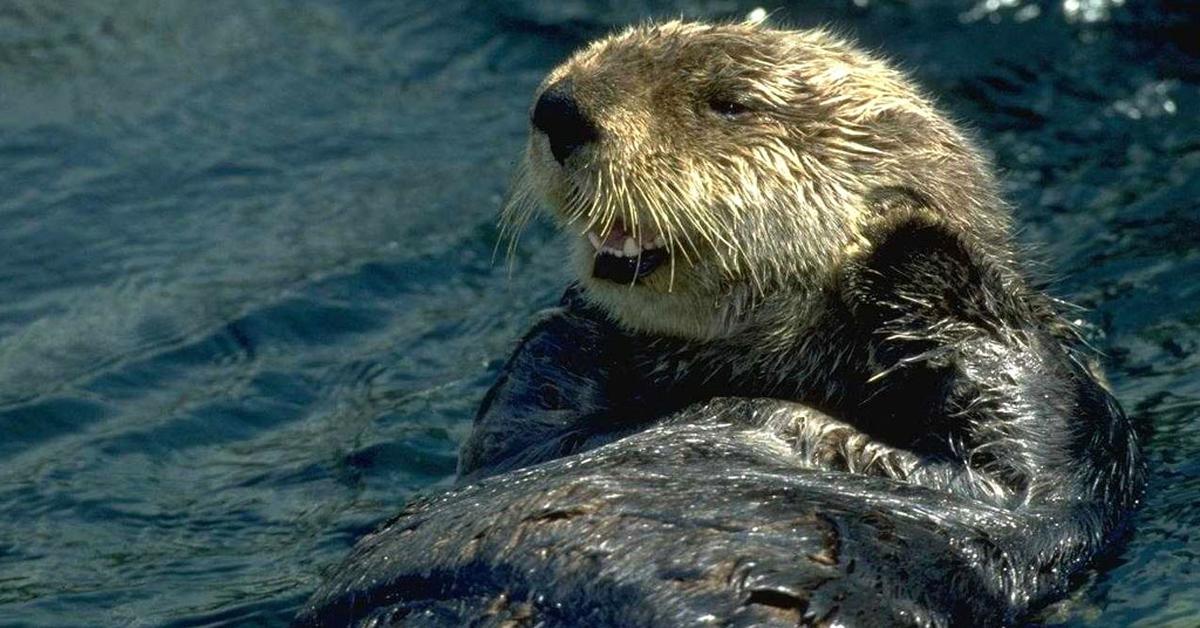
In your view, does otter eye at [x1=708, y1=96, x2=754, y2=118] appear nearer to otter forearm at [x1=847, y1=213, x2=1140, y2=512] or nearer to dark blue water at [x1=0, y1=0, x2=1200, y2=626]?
→ otter forearm at [x1=847, y1=213, x2=1140, y2=512]

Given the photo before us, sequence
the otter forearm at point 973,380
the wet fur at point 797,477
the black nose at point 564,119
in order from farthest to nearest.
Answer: the black nose at point 564,119, the otter forearm at point 973,380, the wet fur at point 797,477

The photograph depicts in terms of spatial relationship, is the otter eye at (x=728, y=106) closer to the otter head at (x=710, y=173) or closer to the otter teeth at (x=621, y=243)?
the otter head at (x=710, y=173)

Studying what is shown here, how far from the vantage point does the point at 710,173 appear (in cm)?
531

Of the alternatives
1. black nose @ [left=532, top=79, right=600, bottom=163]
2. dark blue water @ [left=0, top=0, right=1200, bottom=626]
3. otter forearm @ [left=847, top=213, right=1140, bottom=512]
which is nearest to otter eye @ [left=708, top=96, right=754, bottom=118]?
black nose @ [left=532, top=79, right=600, bottom=163]

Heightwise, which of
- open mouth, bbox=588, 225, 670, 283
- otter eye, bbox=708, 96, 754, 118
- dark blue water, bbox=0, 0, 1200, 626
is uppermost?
otter eye, bbox=708, 96, 754, 118

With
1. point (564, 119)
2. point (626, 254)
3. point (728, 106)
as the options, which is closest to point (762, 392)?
point (626, 254)

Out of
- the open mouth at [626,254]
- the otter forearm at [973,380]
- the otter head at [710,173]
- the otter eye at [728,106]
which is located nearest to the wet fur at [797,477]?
the otter forearm at [973,380]

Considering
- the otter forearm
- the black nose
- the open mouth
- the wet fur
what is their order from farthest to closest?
the open mouth
the black nose
the otter forearm
the wet fur

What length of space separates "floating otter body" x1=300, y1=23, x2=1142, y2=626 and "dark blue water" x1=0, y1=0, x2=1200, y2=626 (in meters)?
0.52

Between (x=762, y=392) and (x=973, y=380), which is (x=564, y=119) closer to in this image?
(x=762, y=392)

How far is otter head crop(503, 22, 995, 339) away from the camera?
5223mm

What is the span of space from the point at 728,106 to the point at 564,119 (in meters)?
0.58

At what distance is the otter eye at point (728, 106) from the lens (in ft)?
18.0

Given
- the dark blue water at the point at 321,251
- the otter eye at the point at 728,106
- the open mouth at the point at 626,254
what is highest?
the otter eye at the point at 728,106
